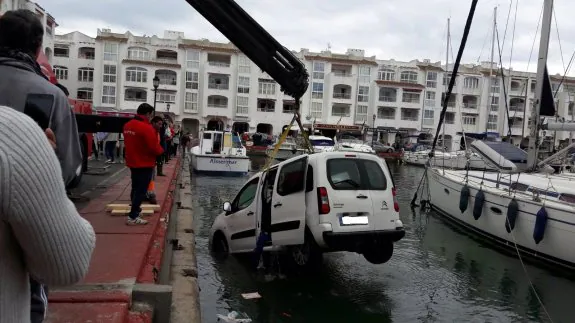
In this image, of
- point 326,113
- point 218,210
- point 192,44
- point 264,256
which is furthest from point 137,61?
point 264,256

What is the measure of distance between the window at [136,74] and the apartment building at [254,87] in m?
0.11

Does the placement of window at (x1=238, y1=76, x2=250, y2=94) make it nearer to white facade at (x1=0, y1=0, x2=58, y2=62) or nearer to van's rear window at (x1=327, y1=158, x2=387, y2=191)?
white facade at (x1=0, y1=0, x2=58, y2=62)

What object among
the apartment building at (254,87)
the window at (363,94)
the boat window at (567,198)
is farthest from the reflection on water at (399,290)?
the window at (363,94)

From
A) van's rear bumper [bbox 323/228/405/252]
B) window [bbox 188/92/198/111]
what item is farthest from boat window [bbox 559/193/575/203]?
window [bbox 188/92/198/111]

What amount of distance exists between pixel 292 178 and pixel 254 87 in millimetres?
54920

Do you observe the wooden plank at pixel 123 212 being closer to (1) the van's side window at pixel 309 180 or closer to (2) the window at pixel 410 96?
(1) the van's side window at pixel 309 180

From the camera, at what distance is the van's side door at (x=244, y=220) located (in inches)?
363

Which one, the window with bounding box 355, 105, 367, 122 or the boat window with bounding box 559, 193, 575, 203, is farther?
the window with bounding box 355, 105, 367, 122

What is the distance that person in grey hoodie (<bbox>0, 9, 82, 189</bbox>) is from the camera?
7.91ft

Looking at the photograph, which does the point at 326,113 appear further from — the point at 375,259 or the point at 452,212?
the point at 375,259

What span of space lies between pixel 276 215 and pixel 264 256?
1140mm

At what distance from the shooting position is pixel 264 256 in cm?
906

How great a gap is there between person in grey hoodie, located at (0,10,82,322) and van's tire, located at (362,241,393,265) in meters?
6.28

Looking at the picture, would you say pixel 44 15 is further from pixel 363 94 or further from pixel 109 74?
pixel 363 94
